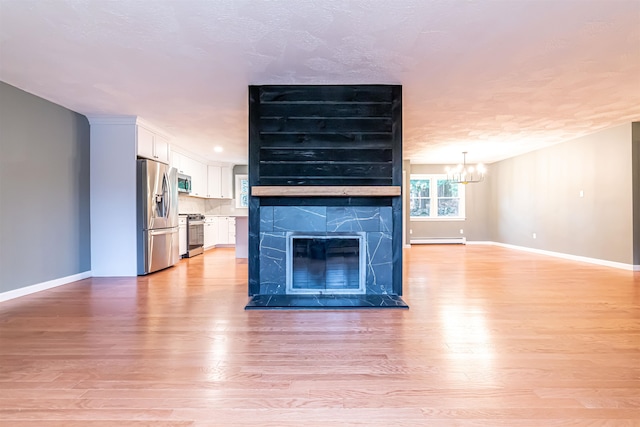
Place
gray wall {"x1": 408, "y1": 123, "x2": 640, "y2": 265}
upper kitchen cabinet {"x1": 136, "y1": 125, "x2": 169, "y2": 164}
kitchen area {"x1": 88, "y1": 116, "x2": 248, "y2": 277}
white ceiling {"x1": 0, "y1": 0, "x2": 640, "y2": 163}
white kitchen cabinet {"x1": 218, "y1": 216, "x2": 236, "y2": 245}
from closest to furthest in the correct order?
white ceiling {"x1": 0, "y1": 0, "x2": 640, "y2": 163}
kitchen area {"x1": 88, "y1": 116, "x2": 248, "y2": 277}
upper kitchen cabinet {"x1": 136, "y1": 125, "x2": 169, "y2": 164}
gray wall {"x1": 408, "y1": 123, "x2": 640, "y2": 265}
white kitchen cabinet {"x1": 218, "y1": 216, "x2": 236, "y2": 245}

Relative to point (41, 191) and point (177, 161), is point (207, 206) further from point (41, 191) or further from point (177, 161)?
point (41, 191)

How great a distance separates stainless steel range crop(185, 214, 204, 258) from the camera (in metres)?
7.04

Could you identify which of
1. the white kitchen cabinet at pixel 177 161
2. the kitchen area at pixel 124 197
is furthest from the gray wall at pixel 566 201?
the kitchen area at pixel 124 197

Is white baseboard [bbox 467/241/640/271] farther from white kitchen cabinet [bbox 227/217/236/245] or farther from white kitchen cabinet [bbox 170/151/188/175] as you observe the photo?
white kitchen cabinet [bbox 170/151/188/175]

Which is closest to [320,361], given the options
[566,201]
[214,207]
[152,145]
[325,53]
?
[325,53]

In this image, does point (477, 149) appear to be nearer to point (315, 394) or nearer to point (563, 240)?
point (563, 240)

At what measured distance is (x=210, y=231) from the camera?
8391 mm

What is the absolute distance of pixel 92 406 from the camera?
63.3 inches

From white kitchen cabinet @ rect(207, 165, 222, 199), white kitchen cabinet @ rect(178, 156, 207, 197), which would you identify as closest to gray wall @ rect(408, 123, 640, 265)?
white kitchen cabinet @ rect(207, 165, 222, 199)

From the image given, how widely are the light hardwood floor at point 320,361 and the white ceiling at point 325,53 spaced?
2.40m

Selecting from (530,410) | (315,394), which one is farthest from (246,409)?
(530,410)

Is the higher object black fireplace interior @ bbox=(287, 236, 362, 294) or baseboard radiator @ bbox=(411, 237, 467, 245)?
black fireplace interior @ bbox=(287, 236, 362, 294)

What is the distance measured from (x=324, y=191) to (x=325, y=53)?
1.32m

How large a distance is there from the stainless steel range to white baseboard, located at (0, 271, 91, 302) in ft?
7.67
